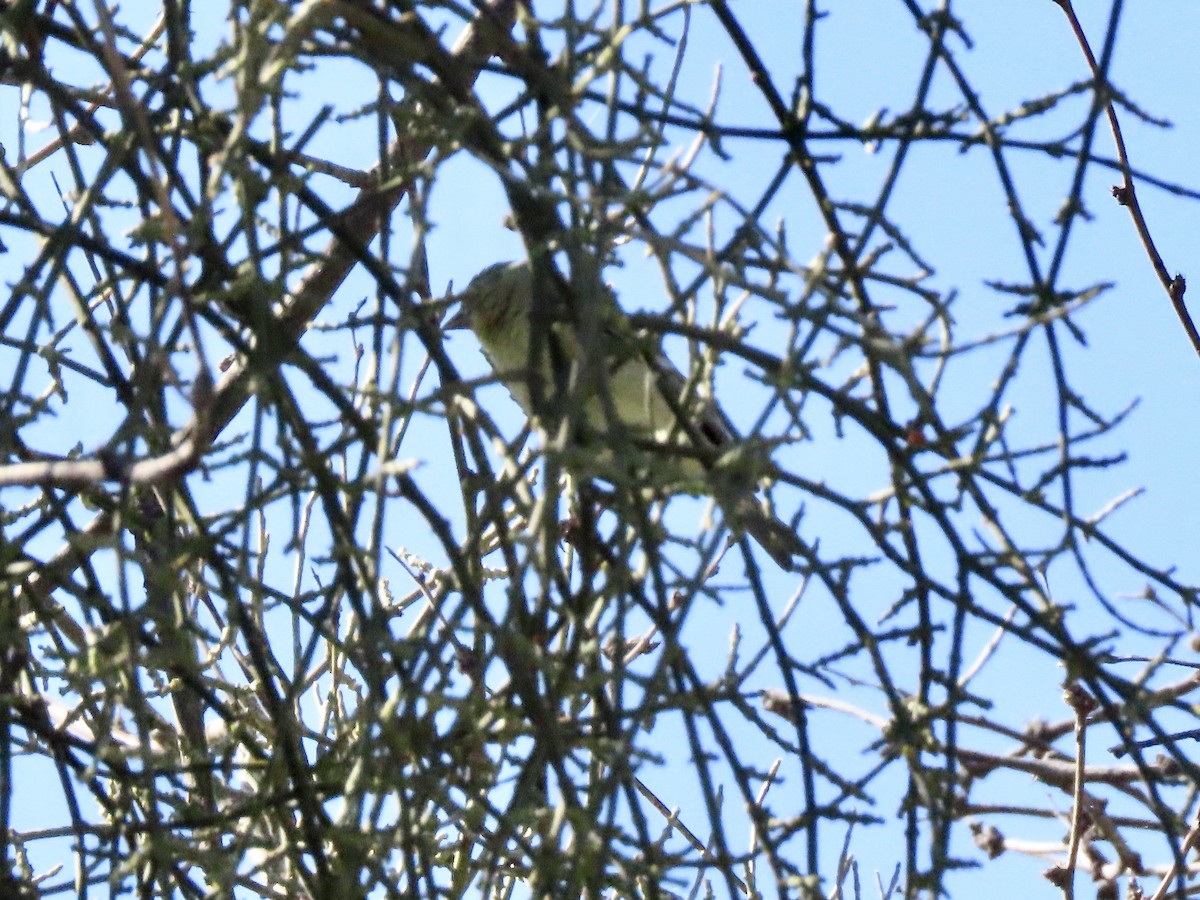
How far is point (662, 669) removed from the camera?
1.46 metres

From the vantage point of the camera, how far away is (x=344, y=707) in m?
2.74

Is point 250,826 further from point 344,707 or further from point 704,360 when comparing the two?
point 344,707

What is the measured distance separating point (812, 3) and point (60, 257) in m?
0.90

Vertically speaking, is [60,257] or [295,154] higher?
[295,154]

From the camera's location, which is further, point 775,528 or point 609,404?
point 775,528

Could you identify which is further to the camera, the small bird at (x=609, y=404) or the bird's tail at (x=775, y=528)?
the bird's tail at (x=775, y=528)

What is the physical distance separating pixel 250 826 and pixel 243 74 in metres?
0.77

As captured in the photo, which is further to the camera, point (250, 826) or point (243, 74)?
point (250, 826)

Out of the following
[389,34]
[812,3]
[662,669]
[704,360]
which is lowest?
[662,669]

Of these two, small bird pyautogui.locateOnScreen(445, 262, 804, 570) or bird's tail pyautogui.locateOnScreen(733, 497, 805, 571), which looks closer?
small bird pyautogui.locateOnScreen(445, 262, 804, 570)

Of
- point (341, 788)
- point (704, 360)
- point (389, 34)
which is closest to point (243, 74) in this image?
point (389, 34)

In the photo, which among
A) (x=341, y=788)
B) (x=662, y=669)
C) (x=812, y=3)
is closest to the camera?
(x=662, y=669)

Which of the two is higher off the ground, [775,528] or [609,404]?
[775,528]

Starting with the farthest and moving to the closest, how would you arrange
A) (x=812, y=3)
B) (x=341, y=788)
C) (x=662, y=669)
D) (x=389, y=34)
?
(x=812, y=3) < (x=341, y=788) < (x=389, y=34) < (x=662, y=669)
